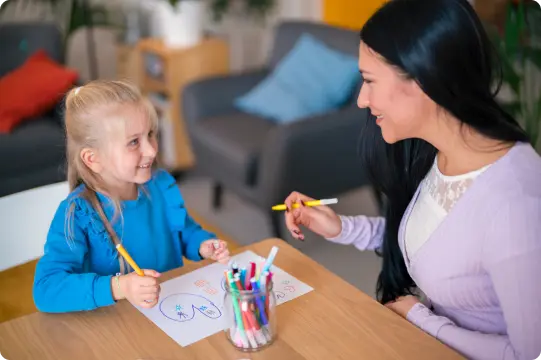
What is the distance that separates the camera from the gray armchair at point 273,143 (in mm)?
2539

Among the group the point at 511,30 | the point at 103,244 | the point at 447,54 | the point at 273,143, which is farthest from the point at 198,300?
the point at 511,30

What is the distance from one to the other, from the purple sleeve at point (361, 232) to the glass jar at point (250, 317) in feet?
1.35

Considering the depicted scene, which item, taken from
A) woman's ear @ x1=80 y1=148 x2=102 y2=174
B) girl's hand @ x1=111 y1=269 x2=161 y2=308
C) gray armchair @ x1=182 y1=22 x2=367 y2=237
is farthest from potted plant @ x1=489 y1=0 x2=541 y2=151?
girl's hand @ x1=111 y1=269 x2=161 y2=308

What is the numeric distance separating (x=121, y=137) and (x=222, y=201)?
6.81ft

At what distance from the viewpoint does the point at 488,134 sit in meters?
1.10

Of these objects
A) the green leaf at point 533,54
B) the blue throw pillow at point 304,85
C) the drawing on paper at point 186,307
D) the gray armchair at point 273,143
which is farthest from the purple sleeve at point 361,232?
the blue throw pillow at point 304,85

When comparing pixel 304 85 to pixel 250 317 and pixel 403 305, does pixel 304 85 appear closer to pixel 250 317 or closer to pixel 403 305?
pixel 403 305

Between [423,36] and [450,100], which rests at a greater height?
[423,36]

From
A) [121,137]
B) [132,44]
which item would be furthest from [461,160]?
[132,44]

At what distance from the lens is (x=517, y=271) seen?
997mm

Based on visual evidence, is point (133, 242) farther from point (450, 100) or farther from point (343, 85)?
point (343, 85)

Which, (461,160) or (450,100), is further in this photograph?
(461,160)

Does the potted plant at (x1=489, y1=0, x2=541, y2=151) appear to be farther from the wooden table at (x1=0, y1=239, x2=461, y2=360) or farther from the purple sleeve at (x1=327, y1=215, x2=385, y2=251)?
the wooden table at (x1=0, y1=239, x2=461, y2=360)

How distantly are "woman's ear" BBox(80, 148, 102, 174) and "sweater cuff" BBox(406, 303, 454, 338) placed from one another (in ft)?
2.34
